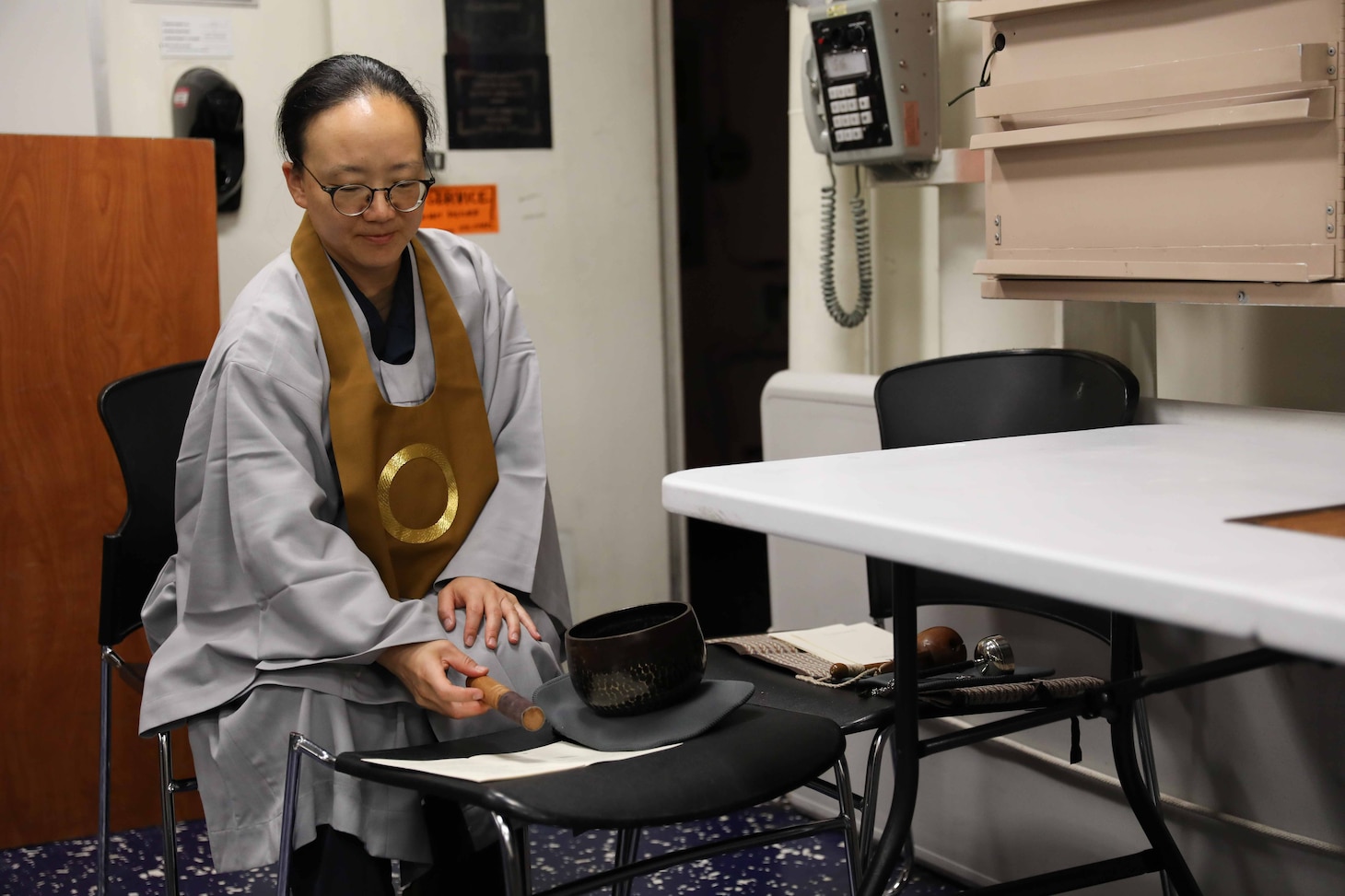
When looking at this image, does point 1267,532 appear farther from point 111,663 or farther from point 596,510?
point 596,510

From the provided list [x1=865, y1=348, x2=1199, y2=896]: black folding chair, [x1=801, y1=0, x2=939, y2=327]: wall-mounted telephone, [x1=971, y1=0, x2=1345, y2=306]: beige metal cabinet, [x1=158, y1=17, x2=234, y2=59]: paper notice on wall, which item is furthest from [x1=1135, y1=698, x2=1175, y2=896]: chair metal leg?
[x1=158, y1=17, x2=234, y2=59]: paper notice on wall

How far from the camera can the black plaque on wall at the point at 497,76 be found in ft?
10.1

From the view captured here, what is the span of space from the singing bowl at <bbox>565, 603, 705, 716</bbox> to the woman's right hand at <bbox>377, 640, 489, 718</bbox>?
5.6 inches

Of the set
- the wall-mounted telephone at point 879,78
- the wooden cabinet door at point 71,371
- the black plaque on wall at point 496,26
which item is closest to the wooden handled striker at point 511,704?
the wall-mounted telephone at point 879,78

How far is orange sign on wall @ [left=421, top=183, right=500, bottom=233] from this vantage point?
3092mm

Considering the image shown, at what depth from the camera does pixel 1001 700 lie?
1.44m

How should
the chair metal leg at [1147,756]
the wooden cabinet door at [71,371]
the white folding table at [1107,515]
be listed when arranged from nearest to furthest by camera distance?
the white folding table at [1107,515], the chair metal leg at [1147,756], the wooden cabinet door at [71,371]

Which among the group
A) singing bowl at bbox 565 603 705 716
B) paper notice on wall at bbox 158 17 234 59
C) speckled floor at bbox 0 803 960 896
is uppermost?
paper notice on wall at bbox 158 17 234 59

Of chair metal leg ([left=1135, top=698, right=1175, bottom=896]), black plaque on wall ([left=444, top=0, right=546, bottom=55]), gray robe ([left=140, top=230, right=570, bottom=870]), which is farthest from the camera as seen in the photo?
black plaque on wall ([left=444, top=0, right=546, bottom=55])

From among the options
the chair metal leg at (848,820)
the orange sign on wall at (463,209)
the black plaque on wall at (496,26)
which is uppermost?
the black plaque on wall at (496,26)

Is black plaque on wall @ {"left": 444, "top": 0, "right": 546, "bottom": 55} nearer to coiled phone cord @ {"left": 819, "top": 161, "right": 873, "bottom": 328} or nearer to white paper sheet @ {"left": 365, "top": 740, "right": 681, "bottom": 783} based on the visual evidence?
coiled phone cord @ {"left": 819, "top": 161, "right": 873, "bottom": 328}

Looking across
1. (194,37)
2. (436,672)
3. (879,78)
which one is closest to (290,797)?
(436,672)

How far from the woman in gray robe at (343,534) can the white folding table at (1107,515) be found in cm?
50

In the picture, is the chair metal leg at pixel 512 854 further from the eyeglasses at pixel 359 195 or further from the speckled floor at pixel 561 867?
the speckled floor at pixel 561 867
